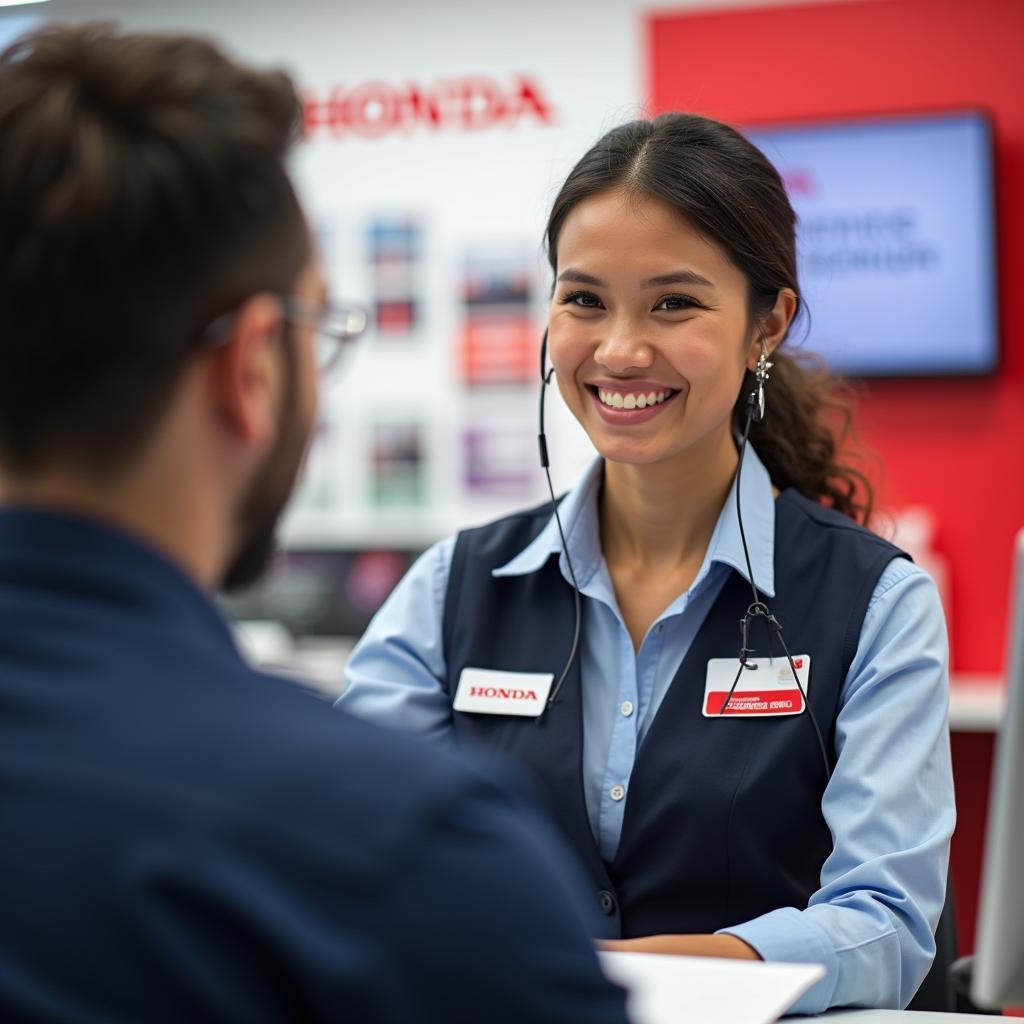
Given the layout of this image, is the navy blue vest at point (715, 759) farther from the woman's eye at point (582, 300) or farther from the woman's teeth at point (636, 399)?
the woman's eye at point (582, 300)

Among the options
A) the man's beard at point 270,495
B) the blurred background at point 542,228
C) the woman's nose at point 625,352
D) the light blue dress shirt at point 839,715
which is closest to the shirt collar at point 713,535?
the light blue dress shirt at point 839,715

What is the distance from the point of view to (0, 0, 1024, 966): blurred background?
4023 mm

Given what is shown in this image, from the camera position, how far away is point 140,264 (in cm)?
76

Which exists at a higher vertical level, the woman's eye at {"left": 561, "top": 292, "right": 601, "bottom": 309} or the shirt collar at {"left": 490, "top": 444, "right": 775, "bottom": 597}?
the woman's eye at {"left": 561, "top": 292, "right": 601, "bottom": 309}

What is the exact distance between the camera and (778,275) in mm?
1920

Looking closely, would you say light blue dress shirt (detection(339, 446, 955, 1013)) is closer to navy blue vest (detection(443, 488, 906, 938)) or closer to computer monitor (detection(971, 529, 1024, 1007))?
navy blue vest (detection(443, 488, 906, 938))

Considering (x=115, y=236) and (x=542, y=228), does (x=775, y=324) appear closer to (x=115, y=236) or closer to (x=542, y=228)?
(x=115, y=236)

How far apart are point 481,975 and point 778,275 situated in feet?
4.54

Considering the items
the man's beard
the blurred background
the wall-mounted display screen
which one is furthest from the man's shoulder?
the wall-mounted display screen

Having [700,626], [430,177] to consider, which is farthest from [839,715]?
[430,177]

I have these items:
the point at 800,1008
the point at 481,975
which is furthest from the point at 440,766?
the point at 800,1008

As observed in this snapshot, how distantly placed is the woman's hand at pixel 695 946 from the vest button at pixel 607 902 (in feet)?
0.80

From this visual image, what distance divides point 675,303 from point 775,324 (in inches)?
7.8

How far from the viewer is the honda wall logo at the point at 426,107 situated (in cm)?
459
